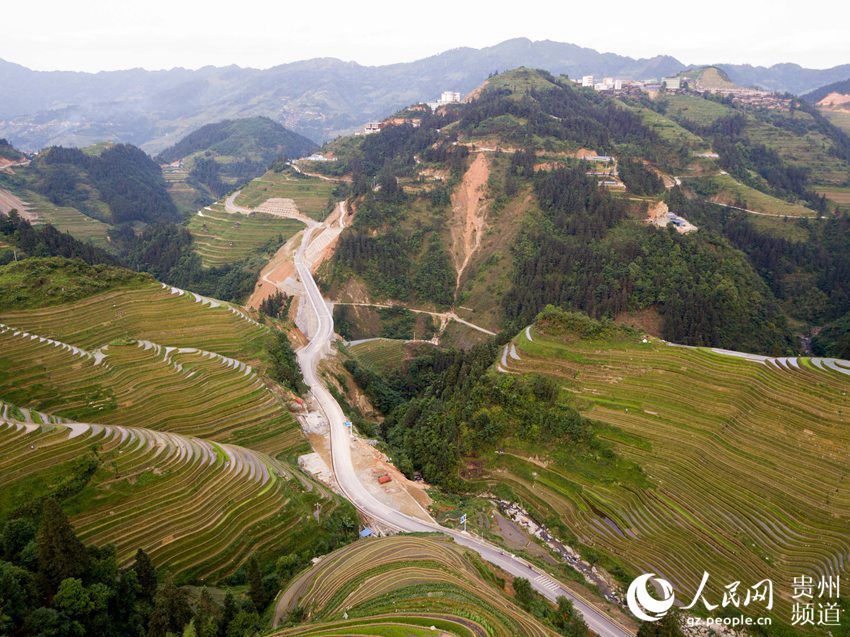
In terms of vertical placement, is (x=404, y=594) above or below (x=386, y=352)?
above

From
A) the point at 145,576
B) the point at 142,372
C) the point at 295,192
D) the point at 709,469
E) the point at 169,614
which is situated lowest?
the point at 709,469

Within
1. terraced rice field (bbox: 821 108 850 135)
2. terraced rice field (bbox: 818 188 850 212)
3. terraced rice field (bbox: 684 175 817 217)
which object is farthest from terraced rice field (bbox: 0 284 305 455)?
terraced rice field (bbox: 821 108 850 135)

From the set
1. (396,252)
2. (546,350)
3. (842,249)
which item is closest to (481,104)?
(396,252)

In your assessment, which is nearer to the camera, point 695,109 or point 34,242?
point 34,242

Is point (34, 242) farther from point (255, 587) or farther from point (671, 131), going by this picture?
point (671, 131)

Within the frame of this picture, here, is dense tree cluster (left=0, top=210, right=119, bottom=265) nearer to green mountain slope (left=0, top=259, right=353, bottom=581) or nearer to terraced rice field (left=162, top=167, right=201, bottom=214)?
A: green mountain slope (left=0, top=259, right=353, bottom=581)

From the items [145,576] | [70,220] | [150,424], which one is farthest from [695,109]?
[145,576]
